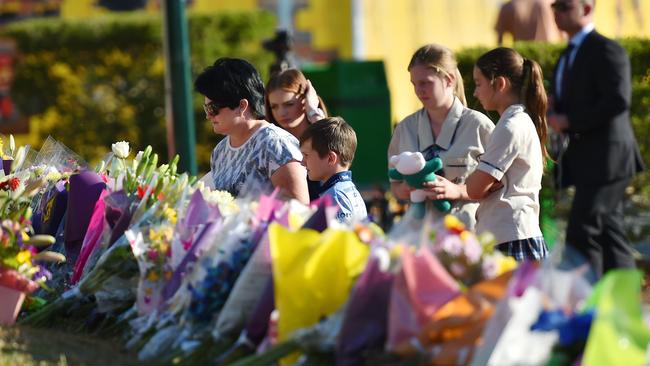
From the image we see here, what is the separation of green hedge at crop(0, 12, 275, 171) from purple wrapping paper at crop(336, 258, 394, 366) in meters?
11.7

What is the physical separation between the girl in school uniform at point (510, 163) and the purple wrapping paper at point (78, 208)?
1516 mm

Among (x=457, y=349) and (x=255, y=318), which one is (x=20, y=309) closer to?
(x=255, y=318)

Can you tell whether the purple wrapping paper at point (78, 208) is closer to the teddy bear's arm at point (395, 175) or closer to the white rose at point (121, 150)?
the white rose at point (121, 150)

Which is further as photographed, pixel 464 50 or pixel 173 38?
pixel 173 38

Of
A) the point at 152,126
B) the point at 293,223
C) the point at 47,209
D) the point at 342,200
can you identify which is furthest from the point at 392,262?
the point at 152,126

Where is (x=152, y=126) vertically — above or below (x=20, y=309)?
below

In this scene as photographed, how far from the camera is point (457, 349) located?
3771 millimetres

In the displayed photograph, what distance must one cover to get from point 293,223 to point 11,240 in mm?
1162

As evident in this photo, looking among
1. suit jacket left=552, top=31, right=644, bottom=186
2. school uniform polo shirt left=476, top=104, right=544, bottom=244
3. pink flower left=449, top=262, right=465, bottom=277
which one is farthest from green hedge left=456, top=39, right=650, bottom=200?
pink flower left=449, top=262, right=465, bottom=277

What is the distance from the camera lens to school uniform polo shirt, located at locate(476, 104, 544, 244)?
238 inches

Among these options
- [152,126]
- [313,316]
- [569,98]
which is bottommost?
[152,126]

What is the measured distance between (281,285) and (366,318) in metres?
0.32

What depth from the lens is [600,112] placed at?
5145 millimetres

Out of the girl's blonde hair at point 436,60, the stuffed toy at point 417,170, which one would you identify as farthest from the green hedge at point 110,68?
the stuffed toy at point 417,170
